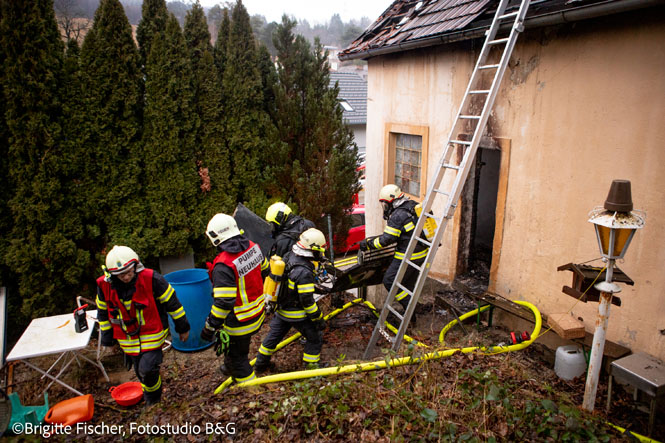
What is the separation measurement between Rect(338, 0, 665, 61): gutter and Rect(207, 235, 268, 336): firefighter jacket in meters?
3.70

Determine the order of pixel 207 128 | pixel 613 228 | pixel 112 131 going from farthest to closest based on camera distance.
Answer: pixel 207 128, pixel 112 131, pixel 613 228

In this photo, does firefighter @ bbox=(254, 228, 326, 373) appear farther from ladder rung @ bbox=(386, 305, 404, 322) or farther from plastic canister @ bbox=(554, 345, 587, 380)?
plastic canister @ bbox=(554, 345, 587, 380)

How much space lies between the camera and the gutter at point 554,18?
11.3 ft

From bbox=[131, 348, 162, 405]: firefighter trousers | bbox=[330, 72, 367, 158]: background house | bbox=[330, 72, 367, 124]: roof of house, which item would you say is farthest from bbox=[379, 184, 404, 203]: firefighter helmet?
bbox=[330, 72, 367, 124]: roof of house

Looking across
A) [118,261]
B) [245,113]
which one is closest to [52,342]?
[118,261]

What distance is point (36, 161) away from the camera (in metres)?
5.92

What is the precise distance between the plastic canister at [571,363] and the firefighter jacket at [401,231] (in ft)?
6.42

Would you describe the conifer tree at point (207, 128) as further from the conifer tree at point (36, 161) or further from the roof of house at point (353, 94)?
the roof of house at point (353, 94)

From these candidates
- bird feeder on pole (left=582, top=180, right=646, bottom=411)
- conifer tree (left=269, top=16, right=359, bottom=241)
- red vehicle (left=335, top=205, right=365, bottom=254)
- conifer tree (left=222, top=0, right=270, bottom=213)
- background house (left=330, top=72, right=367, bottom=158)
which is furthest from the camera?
background house (left=330, top=72, right=367, bottom=158)

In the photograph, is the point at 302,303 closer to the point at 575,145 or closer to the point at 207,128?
the point at 575,145

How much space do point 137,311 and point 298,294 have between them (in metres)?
1.72

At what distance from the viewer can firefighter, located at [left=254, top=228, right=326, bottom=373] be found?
4.63m

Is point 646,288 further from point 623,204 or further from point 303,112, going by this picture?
point 303,112

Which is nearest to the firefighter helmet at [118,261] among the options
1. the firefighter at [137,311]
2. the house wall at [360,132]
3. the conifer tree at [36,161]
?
the firefighter at [137,311]
